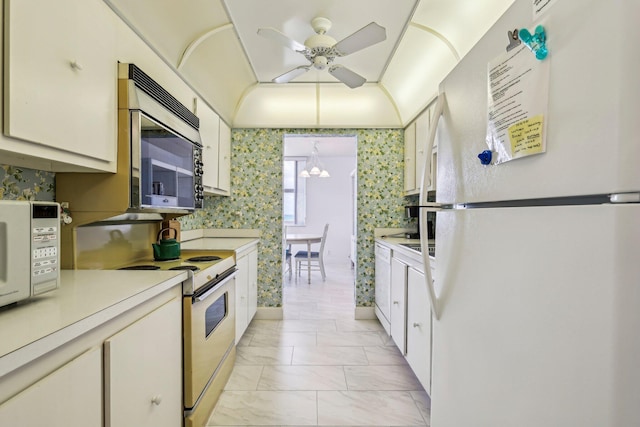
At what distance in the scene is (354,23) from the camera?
231 cm

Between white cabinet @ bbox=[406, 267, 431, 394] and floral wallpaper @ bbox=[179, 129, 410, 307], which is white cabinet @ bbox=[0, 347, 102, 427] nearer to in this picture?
white cabinet @ bbox=[406, 267, 431, 394]

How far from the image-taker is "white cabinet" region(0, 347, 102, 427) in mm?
635

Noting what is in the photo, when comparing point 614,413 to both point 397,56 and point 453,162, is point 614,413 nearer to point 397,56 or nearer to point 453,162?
point 453,162

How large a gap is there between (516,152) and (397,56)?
246 centimetres

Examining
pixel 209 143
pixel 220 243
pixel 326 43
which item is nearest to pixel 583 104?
pixel 326 43

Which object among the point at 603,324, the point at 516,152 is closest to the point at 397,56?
the point at 516,152

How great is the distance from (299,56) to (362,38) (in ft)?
3.62

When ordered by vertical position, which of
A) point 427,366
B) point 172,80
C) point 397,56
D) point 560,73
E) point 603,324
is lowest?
point 427,366

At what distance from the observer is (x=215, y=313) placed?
191 centimetres

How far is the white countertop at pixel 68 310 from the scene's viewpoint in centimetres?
66

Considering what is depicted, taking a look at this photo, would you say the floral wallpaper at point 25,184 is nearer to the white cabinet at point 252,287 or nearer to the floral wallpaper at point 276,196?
the white cabinet at point 252,287

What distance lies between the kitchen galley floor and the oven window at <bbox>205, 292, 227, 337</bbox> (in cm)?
52

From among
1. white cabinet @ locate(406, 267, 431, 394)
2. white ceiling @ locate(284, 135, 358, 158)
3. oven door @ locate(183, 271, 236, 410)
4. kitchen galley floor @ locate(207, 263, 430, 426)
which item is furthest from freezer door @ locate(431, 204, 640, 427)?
white ceiling @ locate(284, 135, 358, 158)

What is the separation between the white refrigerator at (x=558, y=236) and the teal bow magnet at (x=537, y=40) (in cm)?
1
